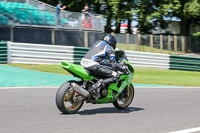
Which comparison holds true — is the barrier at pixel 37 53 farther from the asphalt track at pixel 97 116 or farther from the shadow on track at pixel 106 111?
the shadow on track at pixel 106 111

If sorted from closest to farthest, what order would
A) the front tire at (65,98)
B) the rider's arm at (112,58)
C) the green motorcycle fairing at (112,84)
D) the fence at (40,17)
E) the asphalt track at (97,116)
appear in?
the asphalt track at (97,116)
the front tire at (65,98)
the green motorcycle fairing at (112,84)
the rider's arm at (112,58)
the fence at (40,17)

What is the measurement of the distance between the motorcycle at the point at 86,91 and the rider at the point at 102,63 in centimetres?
11

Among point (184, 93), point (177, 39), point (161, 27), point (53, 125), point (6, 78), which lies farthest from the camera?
point (161, 27)

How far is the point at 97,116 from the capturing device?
6.91 metres

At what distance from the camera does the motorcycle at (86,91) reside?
6.75 m

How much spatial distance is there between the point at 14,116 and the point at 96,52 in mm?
2014

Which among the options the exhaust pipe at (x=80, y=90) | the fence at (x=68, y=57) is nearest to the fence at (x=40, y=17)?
the fence at (x=68, y=57)

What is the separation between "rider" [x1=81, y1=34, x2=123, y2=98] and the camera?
7.09 metres

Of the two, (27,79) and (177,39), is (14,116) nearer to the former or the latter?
(27,79)

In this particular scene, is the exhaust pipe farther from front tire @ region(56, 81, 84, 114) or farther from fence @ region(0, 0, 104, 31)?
fence @ region(0, 0, 104, 31)

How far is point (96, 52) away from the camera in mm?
7199

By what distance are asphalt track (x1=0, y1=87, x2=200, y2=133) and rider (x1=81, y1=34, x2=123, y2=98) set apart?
0.66 m

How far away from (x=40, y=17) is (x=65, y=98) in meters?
14.3

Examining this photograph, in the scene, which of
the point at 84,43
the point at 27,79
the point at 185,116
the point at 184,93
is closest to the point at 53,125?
the point at 185,116
